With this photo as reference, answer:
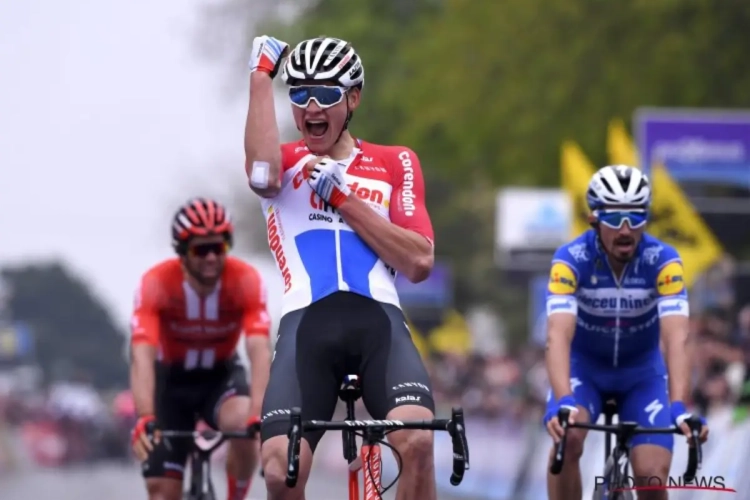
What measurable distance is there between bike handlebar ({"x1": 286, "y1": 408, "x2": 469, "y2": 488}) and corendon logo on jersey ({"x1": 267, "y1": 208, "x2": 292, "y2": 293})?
2.80 feet

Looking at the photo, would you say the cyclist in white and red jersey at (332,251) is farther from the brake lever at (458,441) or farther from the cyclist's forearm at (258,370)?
the cyclist's forearm at (258,370)

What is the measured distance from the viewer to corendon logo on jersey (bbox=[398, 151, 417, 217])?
831cm

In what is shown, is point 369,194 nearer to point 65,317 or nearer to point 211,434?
point 211,434

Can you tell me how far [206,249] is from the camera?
11289 millimetres

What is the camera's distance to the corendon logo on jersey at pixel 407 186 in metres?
8.31

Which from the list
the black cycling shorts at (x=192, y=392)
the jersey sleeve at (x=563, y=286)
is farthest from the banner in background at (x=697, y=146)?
the jersey sleeve at (x=563, y=286)

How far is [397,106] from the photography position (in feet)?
165

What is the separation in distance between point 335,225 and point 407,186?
380mm

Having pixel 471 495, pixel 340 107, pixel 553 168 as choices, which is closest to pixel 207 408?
pixel 340 107

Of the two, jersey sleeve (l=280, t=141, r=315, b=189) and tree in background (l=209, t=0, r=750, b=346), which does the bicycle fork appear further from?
tree in background (l=209, t=0, r=750, b=346)

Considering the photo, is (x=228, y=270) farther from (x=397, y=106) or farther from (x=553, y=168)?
(x=397, y=106)

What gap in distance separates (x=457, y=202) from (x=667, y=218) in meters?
44.0

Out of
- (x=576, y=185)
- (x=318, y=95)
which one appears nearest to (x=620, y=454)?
(x=318, y=95)

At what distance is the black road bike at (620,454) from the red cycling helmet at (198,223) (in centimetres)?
264
